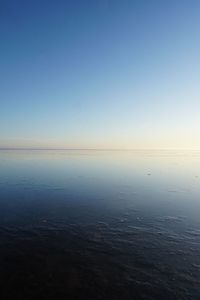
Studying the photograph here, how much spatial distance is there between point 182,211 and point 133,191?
14.3 m

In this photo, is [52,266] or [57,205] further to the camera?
[57,205]

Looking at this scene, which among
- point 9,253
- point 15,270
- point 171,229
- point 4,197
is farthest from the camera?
point 4,197

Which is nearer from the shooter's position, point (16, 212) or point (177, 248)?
point (177, 248)

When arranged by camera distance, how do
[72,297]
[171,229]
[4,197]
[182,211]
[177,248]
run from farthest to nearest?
[4,197], [182,211], [171,229], [177,248], [72,297]

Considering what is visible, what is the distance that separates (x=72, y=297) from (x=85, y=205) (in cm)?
2277

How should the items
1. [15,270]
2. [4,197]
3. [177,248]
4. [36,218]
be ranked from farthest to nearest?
[4,197], [36,218], [177,248], [15,270]

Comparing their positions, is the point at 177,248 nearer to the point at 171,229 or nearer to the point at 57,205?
the point at 171,229

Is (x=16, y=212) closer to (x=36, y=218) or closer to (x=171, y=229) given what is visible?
(x=36, y=218)

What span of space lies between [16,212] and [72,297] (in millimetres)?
19849

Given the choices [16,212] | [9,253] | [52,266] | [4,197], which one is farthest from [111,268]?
[4,197]

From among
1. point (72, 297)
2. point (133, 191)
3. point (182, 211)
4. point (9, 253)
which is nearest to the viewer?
point (72, 297)

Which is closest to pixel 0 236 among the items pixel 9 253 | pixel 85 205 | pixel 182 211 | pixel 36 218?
pixel 9 253

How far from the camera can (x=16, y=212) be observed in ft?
117

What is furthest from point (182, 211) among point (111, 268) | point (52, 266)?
point (52, 266)
